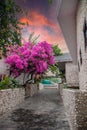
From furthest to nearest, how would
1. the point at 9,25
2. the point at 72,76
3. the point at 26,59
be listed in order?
the point at 26,59, the point at 72,76, the point at 9,25

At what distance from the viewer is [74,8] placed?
10.1 meters

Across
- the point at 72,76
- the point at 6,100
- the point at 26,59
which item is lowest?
the point at 6,100

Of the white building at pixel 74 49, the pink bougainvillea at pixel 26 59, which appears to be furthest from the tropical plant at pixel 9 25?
the pink bougainvillea at pixel 26 59

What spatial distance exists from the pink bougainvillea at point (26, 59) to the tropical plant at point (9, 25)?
9037mm

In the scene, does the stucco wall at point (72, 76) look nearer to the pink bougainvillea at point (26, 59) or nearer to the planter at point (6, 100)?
the pink bougainvillea at point (26, 59)

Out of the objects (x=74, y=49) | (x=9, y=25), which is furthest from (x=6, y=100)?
(x=74, y=49)

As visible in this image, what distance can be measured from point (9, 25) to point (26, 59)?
33.3 feet

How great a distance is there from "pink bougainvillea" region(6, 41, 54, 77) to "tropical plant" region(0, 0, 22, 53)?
9.04m

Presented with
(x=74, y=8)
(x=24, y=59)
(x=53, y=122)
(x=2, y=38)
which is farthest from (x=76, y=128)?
(x=24, y=59)

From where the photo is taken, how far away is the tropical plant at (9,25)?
7.87 metres

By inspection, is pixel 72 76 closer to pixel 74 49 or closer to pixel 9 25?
pixel 74 49

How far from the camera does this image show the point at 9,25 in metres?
8.55

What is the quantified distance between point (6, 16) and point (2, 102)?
219 inches

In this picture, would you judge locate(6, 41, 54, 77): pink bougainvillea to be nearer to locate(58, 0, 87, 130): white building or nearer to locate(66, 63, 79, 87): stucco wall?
locate(66, 63, 79, 87): stucco wall
